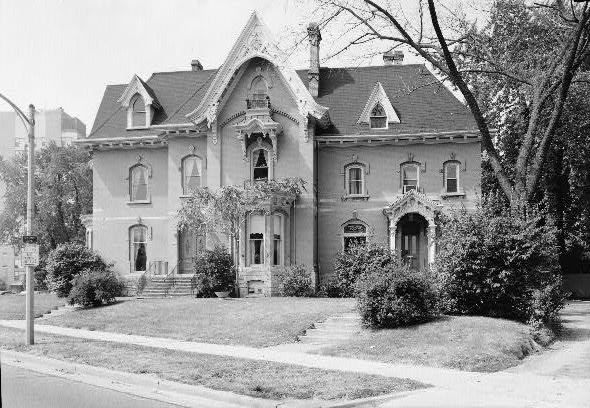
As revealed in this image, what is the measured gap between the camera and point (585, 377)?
42.8ft

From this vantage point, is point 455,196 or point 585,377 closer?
point 585,377

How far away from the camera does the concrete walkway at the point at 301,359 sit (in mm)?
13281

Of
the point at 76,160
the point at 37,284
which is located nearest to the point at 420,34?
the point at 37,284

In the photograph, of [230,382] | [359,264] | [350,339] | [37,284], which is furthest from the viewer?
[37,284]

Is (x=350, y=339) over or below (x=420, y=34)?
below

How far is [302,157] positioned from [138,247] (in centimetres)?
1003

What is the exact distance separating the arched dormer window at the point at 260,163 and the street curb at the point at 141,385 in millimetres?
17335

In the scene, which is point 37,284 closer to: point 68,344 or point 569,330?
point 68,344

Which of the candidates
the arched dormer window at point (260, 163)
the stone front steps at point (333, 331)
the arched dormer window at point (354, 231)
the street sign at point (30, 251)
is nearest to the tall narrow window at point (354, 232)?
the arched dormer window at point (354, 231)

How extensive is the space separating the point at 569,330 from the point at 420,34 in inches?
430

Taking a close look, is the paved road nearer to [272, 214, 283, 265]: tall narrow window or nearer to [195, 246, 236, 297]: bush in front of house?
[195, 246, 236, 297]: bush in front of house

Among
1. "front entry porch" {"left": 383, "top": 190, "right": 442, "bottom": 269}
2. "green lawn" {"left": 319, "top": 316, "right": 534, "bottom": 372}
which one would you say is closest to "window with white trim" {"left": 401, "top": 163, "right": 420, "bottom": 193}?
"front entry porch" {"left": 383, "top": 190, "right": 442, "bottom": 269}

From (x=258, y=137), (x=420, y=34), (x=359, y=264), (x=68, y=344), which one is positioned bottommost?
(x=68, y=344)

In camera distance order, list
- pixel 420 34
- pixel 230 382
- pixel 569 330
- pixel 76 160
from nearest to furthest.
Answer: pixel 230 382 < pixel 569 330 < pixel 420 34 < pixel 76 160
